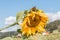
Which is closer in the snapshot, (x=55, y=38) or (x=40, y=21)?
(x=40, y=21)

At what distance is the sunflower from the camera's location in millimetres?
982

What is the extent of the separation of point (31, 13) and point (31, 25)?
55 mm

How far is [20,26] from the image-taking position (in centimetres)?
96

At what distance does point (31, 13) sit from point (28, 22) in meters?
0.04

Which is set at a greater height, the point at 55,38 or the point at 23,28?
the point at 23,28

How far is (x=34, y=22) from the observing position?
1.01m

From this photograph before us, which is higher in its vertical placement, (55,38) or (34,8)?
(34,8)

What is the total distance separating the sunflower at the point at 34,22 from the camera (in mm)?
982

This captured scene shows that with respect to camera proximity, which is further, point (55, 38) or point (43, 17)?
point (55, 38)

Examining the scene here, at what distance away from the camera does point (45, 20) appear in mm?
1011

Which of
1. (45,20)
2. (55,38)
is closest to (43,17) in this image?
(45,20)

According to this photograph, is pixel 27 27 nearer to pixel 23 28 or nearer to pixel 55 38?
pixel 23 28

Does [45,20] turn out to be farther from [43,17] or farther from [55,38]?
[55,38]

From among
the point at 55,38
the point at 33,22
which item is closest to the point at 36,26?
the point at 33,22
